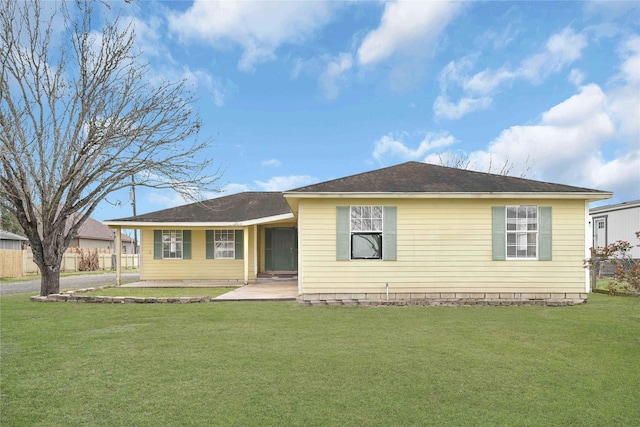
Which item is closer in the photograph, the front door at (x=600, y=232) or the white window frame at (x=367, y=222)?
the white window frame at (x=367, y=222)

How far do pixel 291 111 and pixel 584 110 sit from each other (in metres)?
12.5

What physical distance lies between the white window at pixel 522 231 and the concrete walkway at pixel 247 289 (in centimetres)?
583

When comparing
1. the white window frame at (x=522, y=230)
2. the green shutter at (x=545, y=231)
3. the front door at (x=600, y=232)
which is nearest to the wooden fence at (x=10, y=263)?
the white window frame at (x=522, y=230)

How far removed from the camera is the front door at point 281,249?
18.5 metres

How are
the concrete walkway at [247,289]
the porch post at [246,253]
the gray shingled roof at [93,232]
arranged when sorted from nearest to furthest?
the concrete walkway at [247,289]
the porch post at [246,253]
the gray shingled roof at [93,232]

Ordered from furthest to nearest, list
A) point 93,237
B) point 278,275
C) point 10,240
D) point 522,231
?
point 93,237
point 10,240
point 278,275
point 522,231

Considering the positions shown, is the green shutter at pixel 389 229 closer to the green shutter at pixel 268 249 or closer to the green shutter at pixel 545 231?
the green shutter at pixel 545 231

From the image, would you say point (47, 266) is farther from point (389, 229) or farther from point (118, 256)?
point (389, 229)

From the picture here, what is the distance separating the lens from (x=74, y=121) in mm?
13086

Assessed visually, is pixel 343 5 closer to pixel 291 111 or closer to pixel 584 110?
pixel 291 111

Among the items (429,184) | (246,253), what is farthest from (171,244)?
(429,184)

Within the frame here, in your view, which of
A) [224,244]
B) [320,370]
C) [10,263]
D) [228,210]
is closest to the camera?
[320,370]

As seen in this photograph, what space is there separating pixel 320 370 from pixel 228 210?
1339cm

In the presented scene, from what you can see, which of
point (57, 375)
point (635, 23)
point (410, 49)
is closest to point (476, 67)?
point (410, 49)
